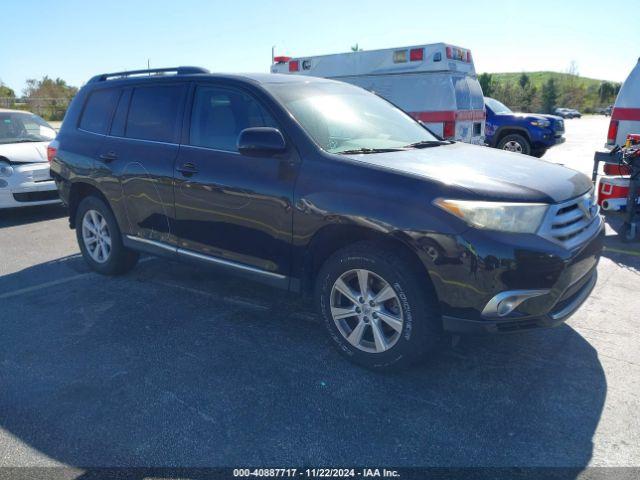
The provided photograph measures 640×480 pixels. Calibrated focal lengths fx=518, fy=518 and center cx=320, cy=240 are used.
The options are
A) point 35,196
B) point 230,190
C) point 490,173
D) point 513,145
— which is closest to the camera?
point 490,173

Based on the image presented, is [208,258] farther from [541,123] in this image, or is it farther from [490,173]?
[541,123]

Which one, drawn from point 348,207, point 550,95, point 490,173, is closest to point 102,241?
point 348,207

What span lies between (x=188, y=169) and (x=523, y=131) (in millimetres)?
11198

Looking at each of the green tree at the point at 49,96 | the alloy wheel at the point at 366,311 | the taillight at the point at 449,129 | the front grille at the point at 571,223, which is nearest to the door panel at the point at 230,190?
the alloy wheel at the point at 366,311

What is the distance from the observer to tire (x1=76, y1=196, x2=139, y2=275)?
4.84 meters

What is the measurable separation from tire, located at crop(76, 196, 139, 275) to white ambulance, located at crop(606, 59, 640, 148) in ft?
21.5

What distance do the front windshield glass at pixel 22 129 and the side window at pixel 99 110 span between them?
390 centimetres

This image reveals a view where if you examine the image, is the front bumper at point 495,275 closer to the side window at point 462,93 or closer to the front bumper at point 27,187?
the front bumper at point 27,187

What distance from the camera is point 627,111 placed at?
7121mm

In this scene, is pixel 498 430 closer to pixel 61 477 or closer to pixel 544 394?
pixel 544 394

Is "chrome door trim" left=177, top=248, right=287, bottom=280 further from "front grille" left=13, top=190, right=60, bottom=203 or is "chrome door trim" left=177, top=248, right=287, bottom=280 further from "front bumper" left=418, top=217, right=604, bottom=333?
"front grille" left=13, top=190, right=60, bottom=203

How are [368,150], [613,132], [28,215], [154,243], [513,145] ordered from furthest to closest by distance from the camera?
[513,145], [28,215], [613,132], [154,243], [368,150]

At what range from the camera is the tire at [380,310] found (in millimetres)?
2912

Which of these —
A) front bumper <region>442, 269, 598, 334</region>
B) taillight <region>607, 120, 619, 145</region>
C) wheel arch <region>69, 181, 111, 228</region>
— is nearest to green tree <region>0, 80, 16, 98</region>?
wheel arch <region>69, 181, 111, 228</region>
